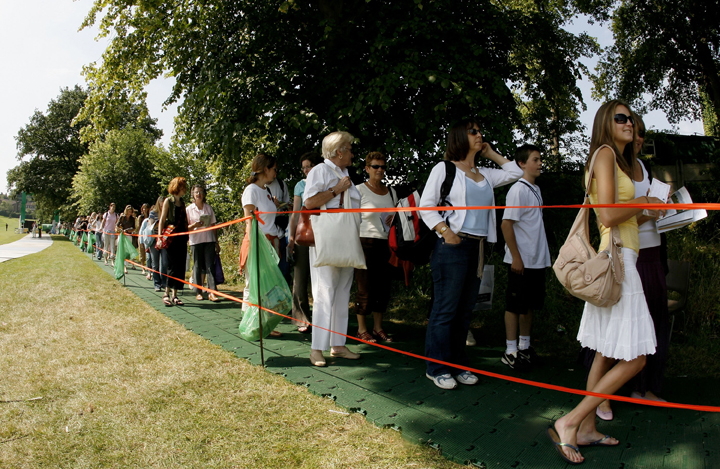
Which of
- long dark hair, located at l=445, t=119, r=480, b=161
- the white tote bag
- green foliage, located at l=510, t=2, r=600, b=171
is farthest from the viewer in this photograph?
green foliage, located at l=510, t=2, r=600, b=171

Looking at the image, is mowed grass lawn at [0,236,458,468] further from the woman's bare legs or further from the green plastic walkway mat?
the woman's bare legs

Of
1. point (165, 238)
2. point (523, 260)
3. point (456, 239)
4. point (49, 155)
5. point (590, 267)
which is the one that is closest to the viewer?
point (590, 267)

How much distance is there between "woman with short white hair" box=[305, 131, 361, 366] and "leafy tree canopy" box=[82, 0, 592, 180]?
1682mm

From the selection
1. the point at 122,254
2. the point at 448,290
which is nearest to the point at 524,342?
the point at 448,290

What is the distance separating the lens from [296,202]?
17.2 ft

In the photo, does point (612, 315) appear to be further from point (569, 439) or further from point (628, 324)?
point (569, 439)

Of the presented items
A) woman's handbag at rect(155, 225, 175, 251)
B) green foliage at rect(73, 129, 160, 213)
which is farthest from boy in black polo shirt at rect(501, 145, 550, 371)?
green foliage at rect(73, 129, 160, 213)

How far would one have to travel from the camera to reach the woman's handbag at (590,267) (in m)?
2.40

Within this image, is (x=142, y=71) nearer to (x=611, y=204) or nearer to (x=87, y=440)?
(x=87, y=440)

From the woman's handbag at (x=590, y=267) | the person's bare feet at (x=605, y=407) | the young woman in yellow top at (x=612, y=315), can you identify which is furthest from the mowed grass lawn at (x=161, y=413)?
the person's bare feet at (x=605, y=407)

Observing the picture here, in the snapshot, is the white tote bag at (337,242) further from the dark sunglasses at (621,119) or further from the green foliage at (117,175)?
the green foliage at (117,175)

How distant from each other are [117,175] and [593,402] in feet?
127

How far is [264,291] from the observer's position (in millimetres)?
4520

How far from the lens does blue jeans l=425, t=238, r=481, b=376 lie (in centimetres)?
362
